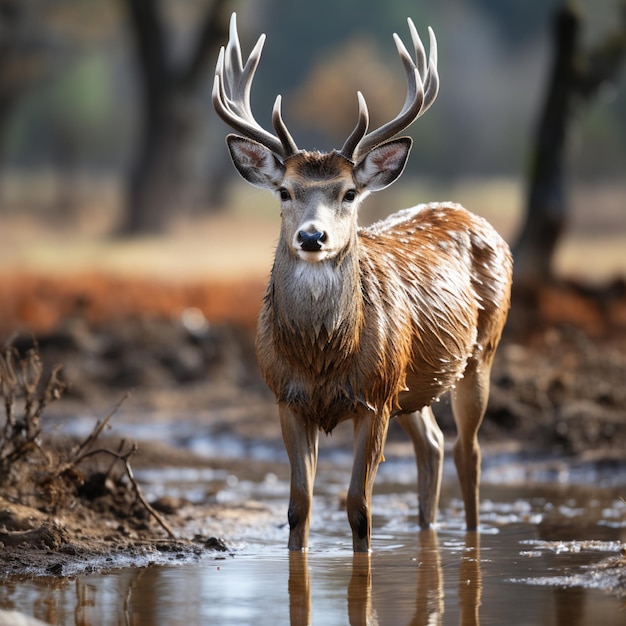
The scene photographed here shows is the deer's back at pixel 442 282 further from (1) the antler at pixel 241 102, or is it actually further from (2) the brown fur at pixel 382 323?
(1) the antler at pixel 241 102

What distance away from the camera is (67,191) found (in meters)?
36.0

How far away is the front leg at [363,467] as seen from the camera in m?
8.52

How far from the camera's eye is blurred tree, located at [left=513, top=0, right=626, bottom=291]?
856 inches

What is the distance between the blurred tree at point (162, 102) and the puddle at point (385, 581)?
68.7 ft

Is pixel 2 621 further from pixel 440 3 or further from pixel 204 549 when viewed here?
pixel 440 3

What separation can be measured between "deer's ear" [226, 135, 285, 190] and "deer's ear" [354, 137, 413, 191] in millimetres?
468

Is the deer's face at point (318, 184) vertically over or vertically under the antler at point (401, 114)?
under

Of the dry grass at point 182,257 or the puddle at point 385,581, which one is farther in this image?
the dry grass at point 182,257

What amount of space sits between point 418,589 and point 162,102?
24.5 m

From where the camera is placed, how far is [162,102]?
31031 mm

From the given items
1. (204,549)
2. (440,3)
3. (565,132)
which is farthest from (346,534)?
(440,3)

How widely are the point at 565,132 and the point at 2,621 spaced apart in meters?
17.6

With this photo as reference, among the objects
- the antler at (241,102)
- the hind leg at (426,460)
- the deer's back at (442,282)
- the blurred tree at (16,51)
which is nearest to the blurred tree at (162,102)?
the blurred tree at (16,51)

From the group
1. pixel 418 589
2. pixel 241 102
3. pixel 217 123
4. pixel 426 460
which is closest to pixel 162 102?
pixel 217 123
